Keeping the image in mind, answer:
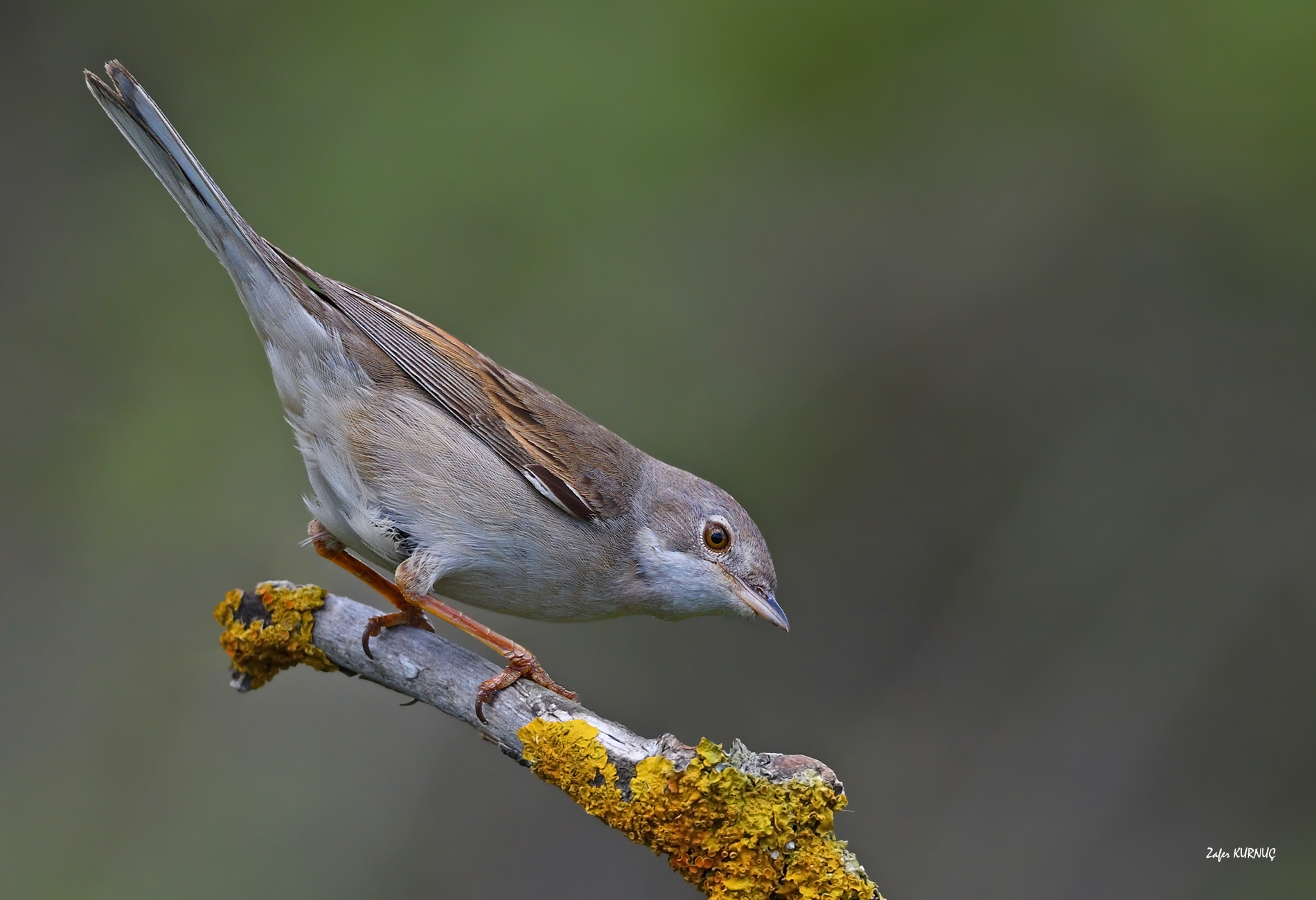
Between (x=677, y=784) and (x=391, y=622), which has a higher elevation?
(x=677, y=784)

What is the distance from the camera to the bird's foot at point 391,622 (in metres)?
3.86

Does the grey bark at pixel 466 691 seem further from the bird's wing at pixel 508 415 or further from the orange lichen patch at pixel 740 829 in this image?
the bird's wing at pixel 508 415

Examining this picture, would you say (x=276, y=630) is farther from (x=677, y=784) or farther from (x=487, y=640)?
(x=677, y=784)

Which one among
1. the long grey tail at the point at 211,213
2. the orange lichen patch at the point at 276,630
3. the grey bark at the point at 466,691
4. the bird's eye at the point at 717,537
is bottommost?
the orange lichen patch at the point at 276,630

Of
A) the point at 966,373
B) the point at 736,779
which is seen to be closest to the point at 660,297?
the point at 966,373

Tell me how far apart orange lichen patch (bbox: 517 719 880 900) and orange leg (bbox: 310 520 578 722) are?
2.53ft

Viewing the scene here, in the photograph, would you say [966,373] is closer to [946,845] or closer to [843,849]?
[946,845]

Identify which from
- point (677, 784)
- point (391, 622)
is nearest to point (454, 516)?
point (391, 622)

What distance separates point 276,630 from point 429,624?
608mm

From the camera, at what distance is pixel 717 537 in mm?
4309

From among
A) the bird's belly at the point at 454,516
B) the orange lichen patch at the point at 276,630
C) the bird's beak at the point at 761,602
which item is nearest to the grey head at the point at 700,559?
the bird's beak at the point at 761,602

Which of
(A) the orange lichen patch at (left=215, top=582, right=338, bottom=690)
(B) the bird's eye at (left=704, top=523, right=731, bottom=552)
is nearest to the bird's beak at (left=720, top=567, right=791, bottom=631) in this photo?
(B) the bird's eye at (left=704, top=523, right=731, bottom=552)

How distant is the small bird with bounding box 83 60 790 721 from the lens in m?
3.98

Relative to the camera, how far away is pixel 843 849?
288cm
